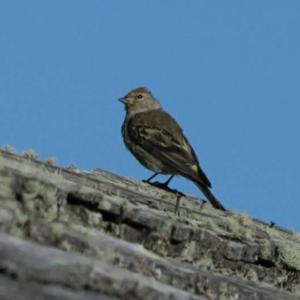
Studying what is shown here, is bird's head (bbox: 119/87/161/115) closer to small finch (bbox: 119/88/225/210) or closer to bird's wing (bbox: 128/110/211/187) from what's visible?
small finch (bbox: 119/88/225/210)

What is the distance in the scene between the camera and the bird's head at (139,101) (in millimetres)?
15164

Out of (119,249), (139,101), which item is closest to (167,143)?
(139,101)

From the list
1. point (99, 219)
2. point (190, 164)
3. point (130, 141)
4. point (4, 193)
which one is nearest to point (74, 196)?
point (99, 219)

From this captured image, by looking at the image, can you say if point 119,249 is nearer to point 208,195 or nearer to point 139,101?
point 208,195

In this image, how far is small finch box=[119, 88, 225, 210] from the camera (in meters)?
12.4

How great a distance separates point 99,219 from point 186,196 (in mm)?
4016

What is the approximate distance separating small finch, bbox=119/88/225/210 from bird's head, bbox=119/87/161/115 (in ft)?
2.29

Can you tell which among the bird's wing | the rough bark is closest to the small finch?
the bird's wing

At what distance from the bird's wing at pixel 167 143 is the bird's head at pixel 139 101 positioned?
43.4 inches

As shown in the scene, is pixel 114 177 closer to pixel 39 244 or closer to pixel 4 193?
pixel 4 193

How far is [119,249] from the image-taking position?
463cm

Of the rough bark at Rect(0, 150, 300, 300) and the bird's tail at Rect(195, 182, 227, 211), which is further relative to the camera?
the bird's tail at Rect(195, 182, 227, 211)

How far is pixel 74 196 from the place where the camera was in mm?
5059

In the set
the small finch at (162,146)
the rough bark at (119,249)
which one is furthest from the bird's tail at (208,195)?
the rough bark at (119,249)
